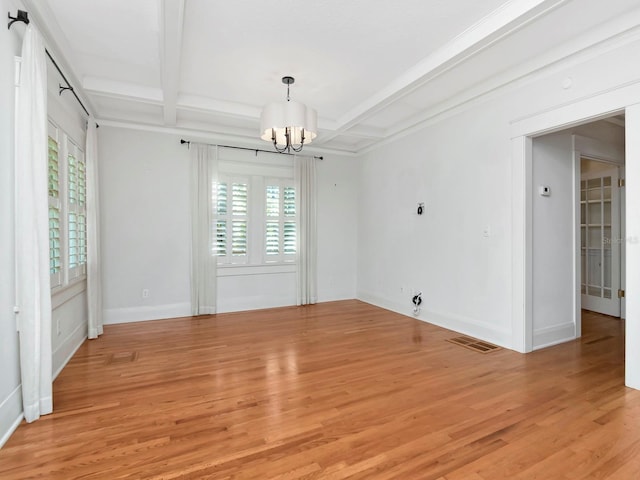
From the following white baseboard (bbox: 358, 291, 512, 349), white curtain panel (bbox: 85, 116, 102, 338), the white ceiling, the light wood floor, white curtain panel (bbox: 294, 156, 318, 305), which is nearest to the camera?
the light wood floor

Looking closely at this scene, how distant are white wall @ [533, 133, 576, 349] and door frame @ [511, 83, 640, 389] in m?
0.18

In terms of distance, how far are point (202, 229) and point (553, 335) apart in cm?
494

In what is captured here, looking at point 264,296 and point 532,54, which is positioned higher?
point 532,54

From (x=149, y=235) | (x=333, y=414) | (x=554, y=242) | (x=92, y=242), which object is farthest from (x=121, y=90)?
(x=554, y=242)

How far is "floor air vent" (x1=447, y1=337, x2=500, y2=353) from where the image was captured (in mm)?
3775

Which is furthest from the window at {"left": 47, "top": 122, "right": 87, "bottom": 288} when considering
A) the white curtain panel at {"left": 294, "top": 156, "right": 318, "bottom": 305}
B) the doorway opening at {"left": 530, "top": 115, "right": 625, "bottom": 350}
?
the doorway opening at {"left": 530, "top": 115, "right": 625, "bottom": 350}

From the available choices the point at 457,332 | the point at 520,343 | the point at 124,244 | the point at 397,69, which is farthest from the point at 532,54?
the point at 124,244

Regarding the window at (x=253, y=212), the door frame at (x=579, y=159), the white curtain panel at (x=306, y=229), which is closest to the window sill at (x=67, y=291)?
the window at (x=253, y=212)

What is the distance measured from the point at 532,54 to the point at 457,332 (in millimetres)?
3207

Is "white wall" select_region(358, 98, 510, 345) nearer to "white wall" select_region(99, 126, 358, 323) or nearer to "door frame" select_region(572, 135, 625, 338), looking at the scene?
"door frame" select_region(572, 135, 625, 338)

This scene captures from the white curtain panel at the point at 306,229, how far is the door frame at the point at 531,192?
132 inches

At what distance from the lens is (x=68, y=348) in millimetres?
3568

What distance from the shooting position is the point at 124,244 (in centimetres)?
502

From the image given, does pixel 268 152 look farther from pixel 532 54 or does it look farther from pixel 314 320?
pixel 532 54
